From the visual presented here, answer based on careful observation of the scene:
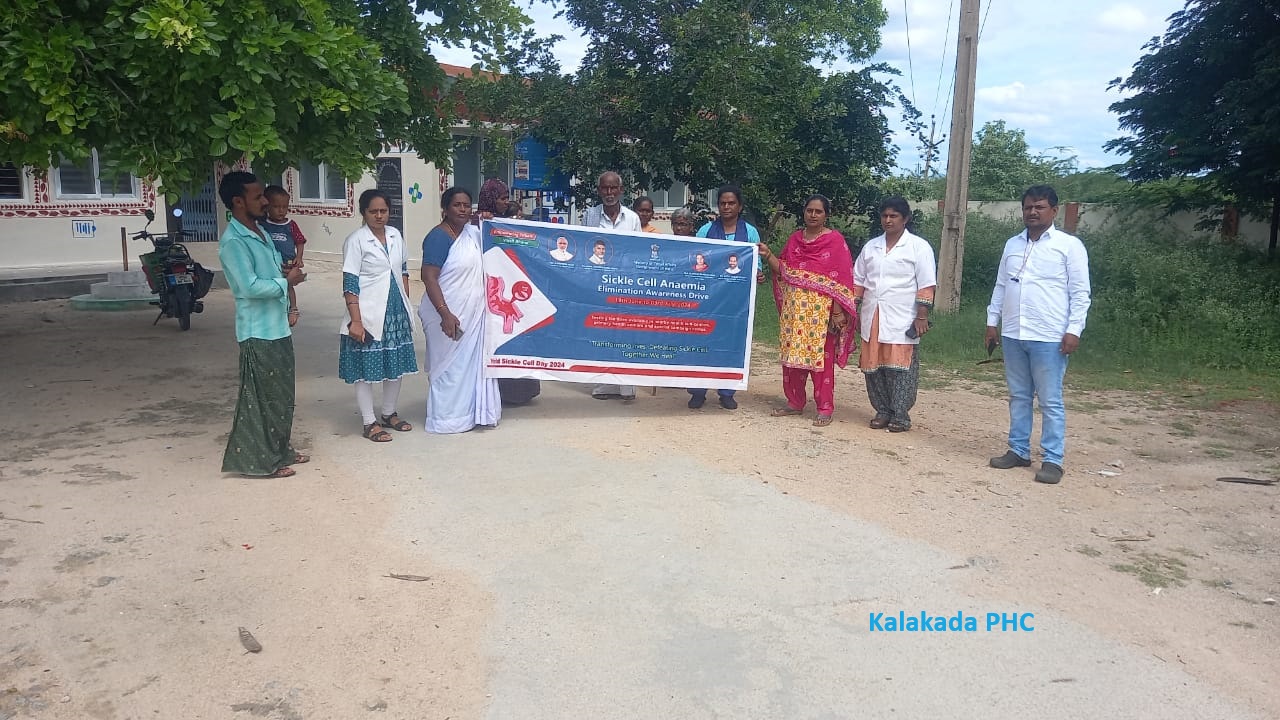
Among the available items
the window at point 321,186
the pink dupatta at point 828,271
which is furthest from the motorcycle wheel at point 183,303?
the window at point 321,186

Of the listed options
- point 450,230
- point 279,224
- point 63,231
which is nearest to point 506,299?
point 450,230

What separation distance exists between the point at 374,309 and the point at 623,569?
2.60 meters

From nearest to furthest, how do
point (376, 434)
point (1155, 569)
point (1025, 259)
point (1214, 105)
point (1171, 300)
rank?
point (1155, 569)
point (1025, 259)
point (376, 434)
point (1171, 300)
point (1214, 105)

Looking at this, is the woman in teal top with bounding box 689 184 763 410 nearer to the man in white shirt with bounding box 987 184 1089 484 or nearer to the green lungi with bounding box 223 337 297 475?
the man in white shirt with bounding box 987 184 1089 484

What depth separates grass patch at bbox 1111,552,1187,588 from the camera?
13.4 ft

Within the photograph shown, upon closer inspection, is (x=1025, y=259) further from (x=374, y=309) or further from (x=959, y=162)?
(x=959, y=162)

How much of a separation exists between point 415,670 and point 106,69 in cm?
418

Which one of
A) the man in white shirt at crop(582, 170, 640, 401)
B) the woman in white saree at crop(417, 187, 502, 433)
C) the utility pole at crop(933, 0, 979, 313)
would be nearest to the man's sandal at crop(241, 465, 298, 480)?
the woman in white saree at crop(417, 187, 502, 433)

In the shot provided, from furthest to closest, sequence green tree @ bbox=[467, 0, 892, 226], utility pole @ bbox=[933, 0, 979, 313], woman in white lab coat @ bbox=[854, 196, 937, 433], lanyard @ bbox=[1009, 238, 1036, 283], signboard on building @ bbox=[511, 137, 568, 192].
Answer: utility pole @ bbox=[933, 0, 979, 313] < signboard on building @ bbox=[511, 137, 568, 192] < green tree @ bbox=[467, 0, 892, 226] < woman in white lab coat @ bbox=[854, 196, 937, 433] < lanyard @ bbox=[1009, 238, 1036, 283]

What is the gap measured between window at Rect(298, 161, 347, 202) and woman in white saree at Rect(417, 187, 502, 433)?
42.2 feet

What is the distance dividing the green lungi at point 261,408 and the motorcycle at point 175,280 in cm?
569

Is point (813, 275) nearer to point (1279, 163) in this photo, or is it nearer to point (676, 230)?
point (676, 230)

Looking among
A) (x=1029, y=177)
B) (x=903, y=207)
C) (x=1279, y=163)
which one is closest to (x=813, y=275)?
(x=903, y=207)

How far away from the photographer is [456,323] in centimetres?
604
